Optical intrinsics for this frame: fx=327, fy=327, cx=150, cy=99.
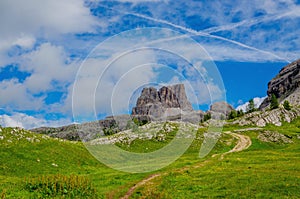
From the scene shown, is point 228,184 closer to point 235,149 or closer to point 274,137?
point 235,149

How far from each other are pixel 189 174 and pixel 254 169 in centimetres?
751

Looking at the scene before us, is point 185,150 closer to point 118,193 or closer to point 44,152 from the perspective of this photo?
point 44,152

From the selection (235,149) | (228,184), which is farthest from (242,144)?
(228,184)

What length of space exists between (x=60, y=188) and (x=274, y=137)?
224 ft

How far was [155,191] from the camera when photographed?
2902 centimetres

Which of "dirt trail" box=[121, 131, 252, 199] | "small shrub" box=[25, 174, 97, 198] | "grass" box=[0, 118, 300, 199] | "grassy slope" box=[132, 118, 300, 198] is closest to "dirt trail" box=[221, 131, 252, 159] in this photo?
"dirt trail" box=[121, 131, 252, 199]

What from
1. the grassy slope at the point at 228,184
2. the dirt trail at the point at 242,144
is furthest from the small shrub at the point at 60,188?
the dirt trail at the point at 242,144

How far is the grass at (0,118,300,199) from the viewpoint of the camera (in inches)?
1060

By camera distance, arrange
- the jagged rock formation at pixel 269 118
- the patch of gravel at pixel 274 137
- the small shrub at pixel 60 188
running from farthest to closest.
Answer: the jagged rock formation at pixel 269 118, the patch of gravel at pixel 274 137, the small shrub at pixel 60 188

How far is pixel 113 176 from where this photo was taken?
3962cm

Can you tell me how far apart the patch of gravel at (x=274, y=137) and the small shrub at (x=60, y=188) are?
6196 cm

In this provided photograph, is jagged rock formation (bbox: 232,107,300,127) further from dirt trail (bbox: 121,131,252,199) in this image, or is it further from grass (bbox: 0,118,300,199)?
grass (bbox: 0,118,300,199)

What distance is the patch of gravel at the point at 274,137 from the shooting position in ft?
263

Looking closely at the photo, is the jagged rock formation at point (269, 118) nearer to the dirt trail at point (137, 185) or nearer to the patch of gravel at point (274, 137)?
the patch of gravel at point (274, 137)
